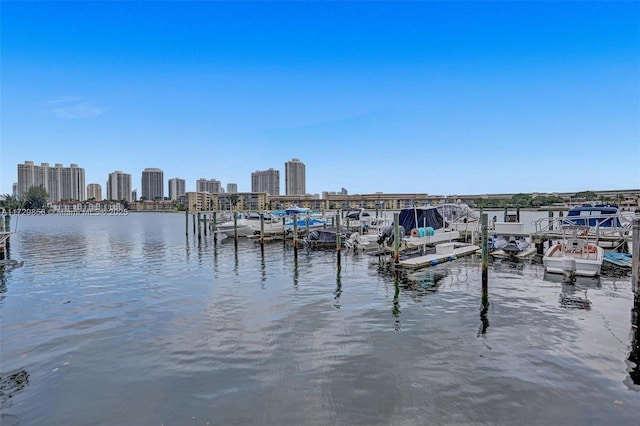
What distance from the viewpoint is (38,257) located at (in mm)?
31391

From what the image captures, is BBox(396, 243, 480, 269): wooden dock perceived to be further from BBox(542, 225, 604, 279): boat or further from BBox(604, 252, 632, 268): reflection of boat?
BBox(604, 252, 632, 268): reflection of boat

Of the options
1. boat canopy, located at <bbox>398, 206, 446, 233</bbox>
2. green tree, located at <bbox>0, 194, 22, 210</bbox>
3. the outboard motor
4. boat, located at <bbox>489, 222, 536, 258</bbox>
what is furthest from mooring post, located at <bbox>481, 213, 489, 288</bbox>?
green tree, located at <bbox>0, 194, 22, 210</bbox>

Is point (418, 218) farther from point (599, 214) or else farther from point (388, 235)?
point (599, 214)

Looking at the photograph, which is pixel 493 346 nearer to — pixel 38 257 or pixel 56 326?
pixel 56 326

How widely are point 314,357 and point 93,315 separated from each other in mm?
9045

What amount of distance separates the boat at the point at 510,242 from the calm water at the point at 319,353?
7604mm

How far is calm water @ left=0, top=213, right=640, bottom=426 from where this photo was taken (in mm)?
7547

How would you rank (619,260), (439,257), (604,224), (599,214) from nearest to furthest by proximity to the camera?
(619,260) → (439,257) → (599,214) → (604,224)

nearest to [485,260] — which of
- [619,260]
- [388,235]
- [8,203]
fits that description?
[388,235]

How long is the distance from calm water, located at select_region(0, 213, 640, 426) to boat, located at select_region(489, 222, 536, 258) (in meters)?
7.60

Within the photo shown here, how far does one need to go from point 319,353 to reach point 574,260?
52.1ft

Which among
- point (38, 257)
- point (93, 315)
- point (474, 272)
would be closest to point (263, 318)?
point (93, 315)

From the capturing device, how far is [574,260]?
19656 millimetres

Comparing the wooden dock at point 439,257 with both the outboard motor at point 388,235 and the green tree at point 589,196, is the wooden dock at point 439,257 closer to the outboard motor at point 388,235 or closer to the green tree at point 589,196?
the outboard motor at point 388,235
